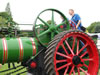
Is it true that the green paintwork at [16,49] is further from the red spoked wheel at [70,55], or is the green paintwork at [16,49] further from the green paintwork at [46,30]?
Answer: the red spoked wheel at [70,55]

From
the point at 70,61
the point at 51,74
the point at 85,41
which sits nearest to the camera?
the point at 51,74

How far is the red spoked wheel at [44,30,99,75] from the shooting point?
406cm

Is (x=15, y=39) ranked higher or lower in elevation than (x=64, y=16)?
lower

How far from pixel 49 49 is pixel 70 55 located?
2.09 ft

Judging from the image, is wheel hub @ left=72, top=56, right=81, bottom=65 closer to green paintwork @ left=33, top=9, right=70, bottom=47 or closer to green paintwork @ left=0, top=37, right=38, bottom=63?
green paintwork @ left=33, top=9, right=70, bottom=47

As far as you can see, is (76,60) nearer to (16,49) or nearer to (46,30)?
(46,30)

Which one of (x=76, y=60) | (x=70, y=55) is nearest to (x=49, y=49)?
(x=70, y=55)

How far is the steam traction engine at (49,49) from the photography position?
4348mm

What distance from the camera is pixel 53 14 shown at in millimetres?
4621

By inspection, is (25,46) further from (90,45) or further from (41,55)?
(90,45)

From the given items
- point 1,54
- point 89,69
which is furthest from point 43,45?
point 89,69

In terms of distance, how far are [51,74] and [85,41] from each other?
1278 mm

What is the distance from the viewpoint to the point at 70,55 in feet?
14.8

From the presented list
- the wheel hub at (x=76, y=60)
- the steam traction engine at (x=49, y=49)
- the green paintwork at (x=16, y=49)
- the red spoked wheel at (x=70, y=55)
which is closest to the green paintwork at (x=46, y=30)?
the steam traction engine at (x=49, y=49)
